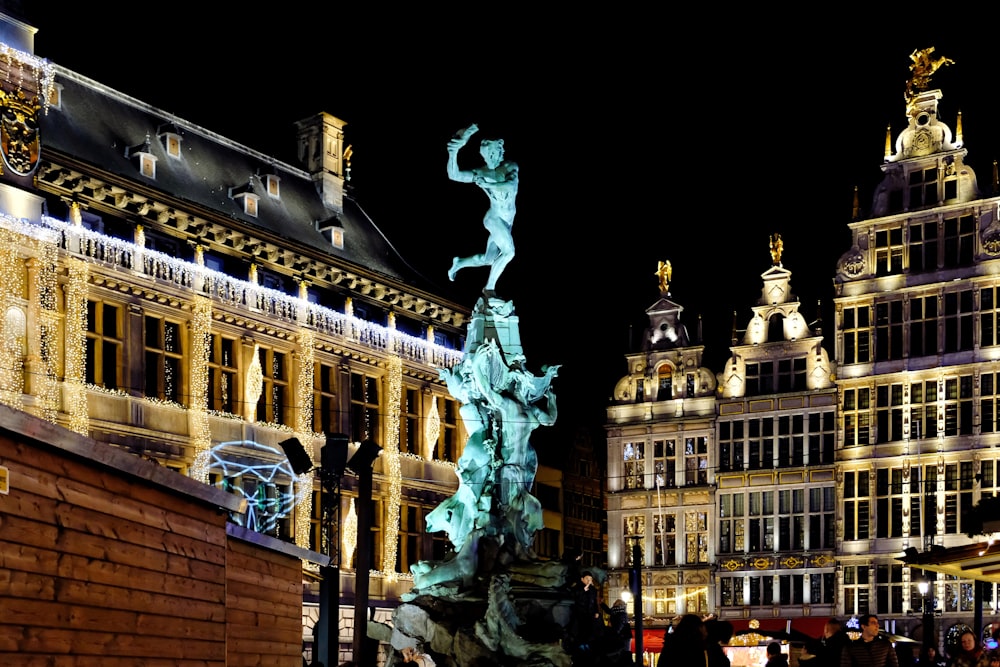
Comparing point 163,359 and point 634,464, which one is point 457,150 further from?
point 634,464

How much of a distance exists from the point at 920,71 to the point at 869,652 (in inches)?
1203

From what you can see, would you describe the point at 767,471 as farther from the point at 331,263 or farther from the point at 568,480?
the point at 331,263

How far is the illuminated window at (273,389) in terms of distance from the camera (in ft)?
104

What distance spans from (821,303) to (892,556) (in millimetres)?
7289

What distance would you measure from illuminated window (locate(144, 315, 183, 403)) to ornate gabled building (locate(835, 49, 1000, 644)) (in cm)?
1838

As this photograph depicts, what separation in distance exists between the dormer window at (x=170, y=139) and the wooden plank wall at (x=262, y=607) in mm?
19571

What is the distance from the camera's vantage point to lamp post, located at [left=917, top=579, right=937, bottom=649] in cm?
2066

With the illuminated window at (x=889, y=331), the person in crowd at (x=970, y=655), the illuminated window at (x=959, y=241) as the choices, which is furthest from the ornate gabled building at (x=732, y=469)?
the person in crowd at (x=970, y=655)

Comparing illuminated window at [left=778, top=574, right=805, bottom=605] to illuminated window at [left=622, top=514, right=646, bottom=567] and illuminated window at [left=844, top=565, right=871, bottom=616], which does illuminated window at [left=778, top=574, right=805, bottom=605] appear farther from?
illuminated window at [left=622, top=514, right=646, bottom=567]

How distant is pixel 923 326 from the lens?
3838cm

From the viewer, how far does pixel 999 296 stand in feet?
122

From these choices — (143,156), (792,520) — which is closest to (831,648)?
(143,156)

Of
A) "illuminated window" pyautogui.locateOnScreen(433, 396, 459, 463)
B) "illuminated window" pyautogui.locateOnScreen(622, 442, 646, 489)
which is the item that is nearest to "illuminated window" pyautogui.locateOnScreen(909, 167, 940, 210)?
"illuminated window" pyautogui.locateOnScreen(622, 442, 646, 489)

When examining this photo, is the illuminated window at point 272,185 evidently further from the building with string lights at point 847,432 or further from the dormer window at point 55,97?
the building with string lights at point 847,432
